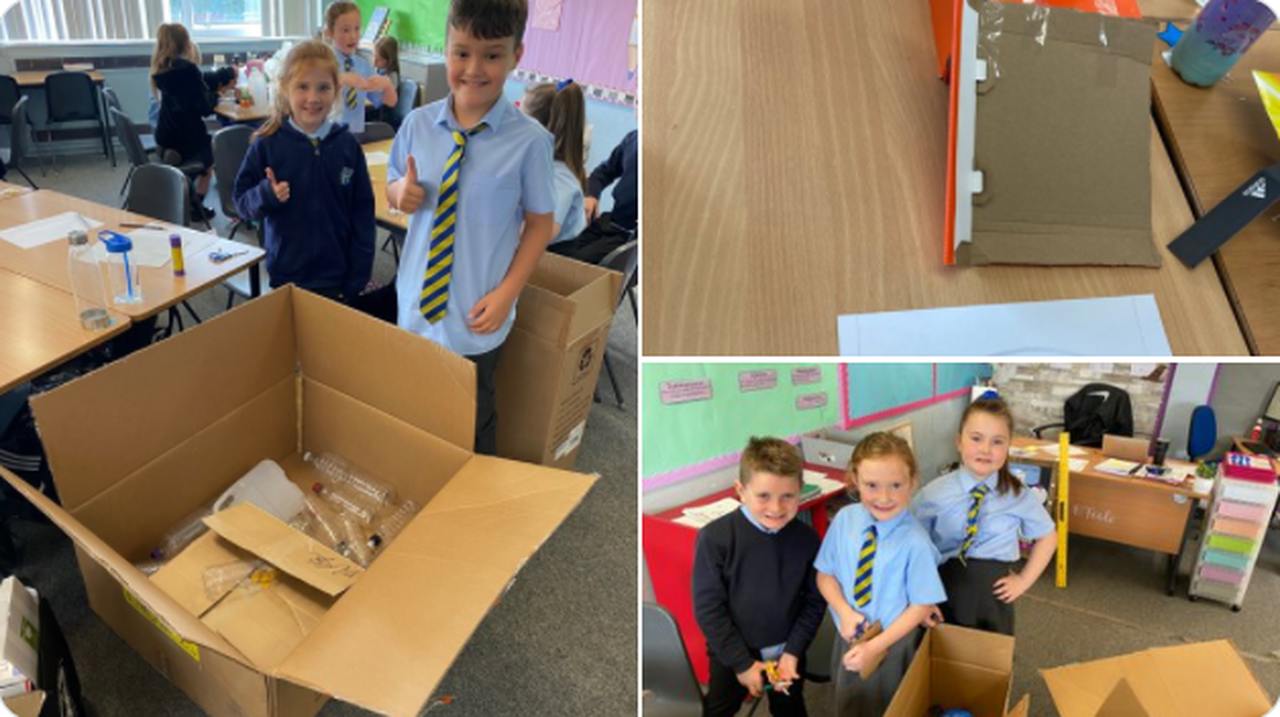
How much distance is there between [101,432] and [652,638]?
1072 mm

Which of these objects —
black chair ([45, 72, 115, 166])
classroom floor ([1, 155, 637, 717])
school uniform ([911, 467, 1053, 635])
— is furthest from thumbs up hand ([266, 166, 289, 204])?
black chair ([45, 72, 115, 166])

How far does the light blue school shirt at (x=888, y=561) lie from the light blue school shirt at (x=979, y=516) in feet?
0.23

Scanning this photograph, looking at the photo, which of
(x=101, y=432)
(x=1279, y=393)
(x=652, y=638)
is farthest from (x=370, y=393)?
(x=1279, y=393)

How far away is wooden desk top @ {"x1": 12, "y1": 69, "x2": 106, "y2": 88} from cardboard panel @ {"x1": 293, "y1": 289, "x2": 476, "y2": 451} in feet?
14.7

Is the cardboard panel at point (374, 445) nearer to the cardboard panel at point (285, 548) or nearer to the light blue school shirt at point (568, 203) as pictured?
the cardboard panel at point (285, 548)

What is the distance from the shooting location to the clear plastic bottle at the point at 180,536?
179cm

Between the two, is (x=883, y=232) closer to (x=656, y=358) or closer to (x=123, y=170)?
(x=656, y=358)

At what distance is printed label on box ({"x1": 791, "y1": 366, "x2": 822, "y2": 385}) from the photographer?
1.15 m

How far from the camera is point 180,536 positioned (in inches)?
71.6

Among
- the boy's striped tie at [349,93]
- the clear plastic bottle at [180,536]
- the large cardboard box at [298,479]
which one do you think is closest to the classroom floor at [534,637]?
the large cardboard box at [298,479]

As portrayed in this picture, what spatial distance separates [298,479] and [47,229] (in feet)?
3.91

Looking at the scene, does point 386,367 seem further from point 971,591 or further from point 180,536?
point 971,591

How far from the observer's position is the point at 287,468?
2090mm

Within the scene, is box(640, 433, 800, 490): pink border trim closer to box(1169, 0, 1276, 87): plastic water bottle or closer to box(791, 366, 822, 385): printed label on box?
box(791, 366, 822, 385): printed label on box
